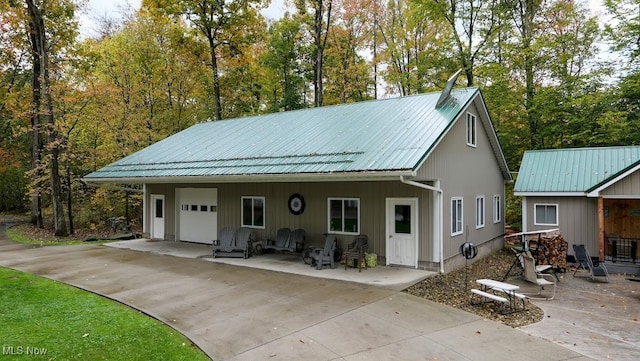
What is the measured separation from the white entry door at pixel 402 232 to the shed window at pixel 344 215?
0.96 m

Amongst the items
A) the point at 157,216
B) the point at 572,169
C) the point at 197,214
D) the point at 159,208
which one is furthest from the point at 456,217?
the point at 157,216

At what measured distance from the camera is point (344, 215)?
10875mm

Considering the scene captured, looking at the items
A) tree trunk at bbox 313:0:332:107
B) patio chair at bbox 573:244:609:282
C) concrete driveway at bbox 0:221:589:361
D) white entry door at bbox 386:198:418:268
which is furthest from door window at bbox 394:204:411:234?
tree trunk at bbox 313:0:332:107

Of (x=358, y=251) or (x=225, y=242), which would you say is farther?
(x=225, y=242)

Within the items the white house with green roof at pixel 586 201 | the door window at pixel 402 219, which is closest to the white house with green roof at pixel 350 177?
the door window at pixel 402 219

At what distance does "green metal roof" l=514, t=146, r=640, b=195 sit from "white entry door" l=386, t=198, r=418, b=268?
6204 mm

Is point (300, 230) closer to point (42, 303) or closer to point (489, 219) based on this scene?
point (42, 303)

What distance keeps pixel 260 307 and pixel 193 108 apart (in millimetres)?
20500

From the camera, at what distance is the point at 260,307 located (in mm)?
6855

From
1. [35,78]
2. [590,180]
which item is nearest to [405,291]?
[590,180]

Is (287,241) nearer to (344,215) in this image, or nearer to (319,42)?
(344,215)

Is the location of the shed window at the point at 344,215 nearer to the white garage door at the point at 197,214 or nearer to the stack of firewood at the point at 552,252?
the white garage door at the point at 197,214

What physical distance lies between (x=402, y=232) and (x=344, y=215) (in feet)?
5.67

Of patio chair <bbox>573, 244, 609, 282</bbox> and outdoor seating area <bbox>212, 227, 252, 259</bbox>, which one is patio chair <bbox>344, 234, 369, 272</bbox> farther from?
patio chair <bbox>573, 244, 609, 282</bbox>
